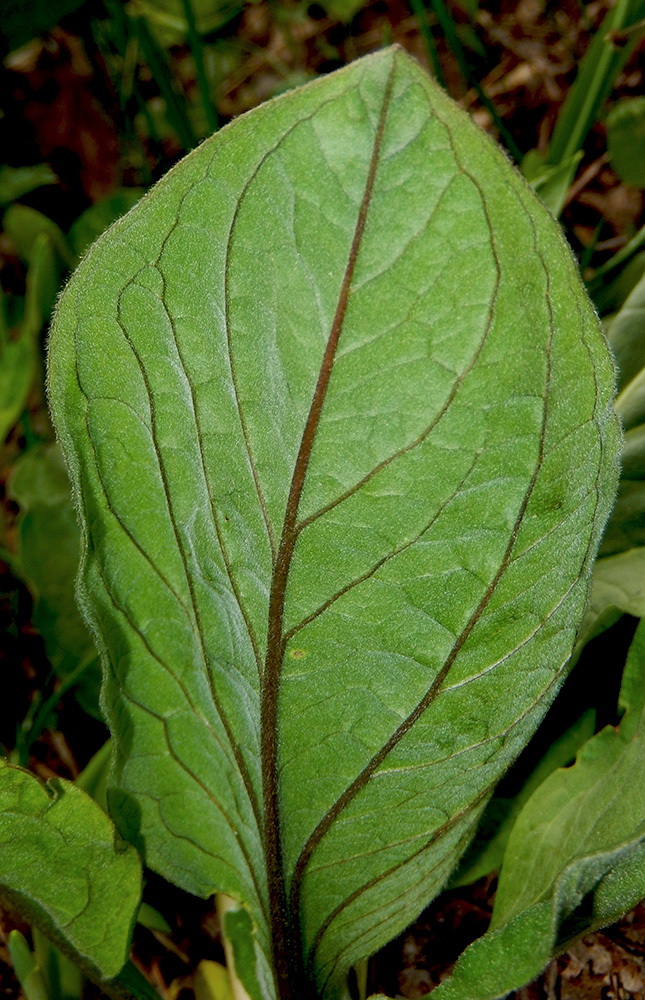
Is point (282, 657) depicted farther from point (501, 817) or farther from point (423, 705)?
point (501, 817)

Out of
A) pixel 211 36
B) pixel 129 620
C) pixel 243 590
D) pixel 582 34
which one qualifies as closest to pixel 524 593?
pixel 243 590

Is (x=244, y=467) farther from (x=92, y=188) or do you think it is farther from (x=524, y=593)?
(x=92, y=188)

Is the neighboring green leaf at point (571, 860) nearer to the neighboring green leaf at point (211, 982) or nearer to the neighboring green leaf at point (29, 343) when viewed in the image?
the neighboring green leaf at point (211, 982)

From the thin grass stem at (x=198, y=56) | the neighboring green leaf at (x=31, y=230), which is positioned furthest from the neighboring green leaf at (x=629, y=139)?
the neighboring green leaf at (x=31, y=230)

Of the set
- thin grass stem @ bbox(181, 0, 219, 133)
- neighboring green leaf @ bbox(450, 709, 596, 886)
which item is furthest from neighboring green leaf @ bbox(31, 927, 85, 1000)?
thin grass stem @ bbox(181, 0, 219, 133)

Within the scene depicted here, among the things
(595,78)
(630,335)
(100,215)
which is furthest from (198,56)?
(630,335)

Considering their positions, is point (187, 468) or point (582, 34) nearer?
point (187, 468)
